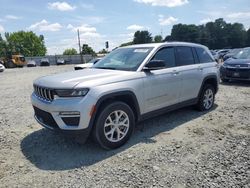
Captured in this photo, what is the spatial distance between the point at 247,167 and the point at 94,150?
235cm

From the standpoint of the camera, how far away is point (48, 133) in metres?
5.16


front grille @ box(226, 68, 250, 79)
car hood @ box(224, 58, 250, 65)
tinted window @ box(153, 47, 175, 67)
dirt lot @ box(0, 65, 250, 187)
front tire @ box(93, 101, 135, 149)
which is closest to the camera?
dirt lot @ box(0, 65, 250, 187)

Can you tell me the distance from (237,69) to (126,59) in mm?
7034

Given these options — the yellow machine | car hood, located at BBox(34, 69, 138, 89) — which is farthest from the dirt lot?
A: the yellow machine

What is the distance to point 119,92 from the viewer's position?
420 cm

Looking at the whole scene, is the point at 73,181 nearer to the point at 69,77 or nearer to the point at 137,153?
the point at 137,153

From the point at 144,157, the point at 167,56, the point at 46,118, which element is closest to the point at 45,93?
the point at 46,118

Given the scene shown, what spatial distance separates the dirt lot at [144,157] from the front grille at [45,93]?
0.92 m

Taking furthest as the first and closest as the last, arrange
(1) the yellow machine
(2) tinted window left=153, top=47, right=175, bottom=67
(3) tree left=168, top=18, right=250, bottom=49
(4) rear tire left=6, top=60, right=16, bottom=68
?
(3) tree left=168, top=18, right=250, bottom=49
(1) the yellow machine
(4) rear tire left=6, top=60, right=16, bottom=68
(2) tinted window left=153, top=47, right=175, bottom=67

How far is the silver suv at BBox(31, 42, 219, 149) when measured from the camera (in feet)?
12.7

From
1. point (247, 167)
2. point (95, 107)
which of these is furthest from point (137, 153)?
point (247, 167)

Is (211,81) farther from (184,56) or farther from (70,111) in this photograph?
(70,111)

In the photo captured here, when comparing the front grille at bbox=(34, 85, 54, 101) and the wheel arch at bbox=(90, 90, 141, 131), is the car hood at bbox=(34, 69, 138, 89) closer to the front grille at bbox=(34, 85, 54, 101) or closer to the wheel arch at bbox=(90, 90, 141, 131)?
the front grille at bbox=(34, 85, 54, 101)

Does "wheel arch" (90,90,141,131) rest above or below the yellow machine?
below
